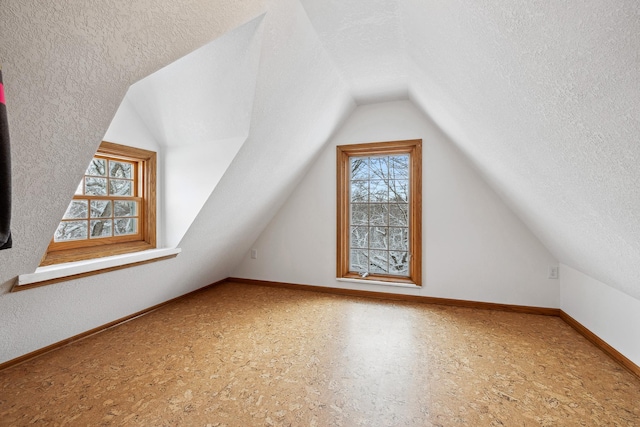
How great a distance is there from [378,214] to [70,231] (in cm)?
304

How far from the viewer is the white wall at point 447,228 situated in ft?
9.93

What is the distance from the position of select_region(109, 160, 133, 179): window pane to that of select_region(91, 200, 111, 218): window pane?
0.82 feet

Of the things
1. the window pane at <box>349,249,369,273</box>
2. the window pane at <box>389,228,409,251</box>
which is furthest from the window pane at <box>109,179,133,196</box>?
the window pane at <box>389,228,409,251</box>

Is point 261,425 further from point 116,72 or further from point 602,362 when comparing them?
point 602,362

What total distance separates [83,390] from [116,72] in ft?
6.07

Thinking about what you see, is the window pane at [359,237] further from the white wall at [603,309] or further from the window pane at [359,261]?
the white wall at [603,309]

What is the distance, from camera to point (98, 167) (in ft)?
8.01

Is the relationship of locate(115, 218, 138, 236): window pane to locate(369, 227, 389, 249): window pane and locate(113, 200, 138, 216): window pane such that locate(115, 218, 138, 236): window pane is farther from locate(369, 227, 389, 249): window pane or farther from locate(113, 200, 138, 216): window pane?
locate(369, 227, 389, 249): window pane

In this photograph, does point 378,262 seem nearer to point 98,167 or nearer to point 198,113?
point 198,113

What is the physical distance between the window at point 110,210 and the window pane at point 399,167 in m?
2.60

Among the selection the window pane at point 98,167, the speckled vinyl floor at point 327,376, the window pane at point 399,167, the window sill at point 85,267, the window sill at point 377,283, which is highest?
the window pane at point 399,167

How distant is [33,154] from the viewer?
1345 mm

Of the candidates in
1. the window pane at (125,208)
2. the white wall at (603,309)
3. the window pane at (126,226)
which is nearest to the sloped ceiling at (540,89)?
the white wall at (603,309)

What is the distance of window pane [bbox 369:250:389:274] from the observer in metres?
3.64
